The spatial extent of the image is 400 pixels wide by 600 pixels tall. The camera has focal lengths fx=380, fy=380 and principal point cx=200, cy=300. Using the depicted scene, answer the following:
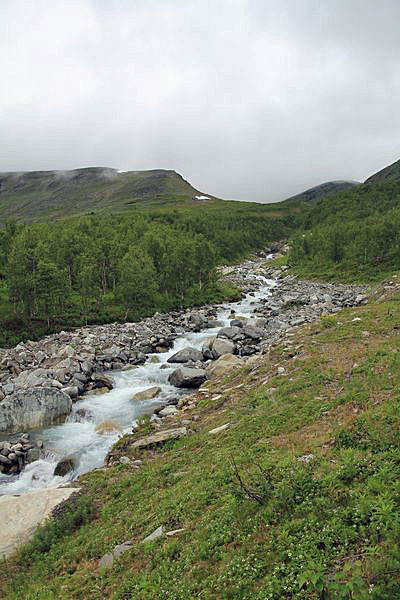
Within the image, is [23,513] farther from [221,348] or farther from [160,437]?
[221,348]

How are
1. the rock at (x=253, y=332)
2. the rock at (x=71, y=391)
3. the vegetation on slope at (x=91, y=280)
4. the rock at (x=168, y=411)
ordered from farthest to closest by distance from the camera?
the vegetation on slope at (x=91, y=280) < the rock at (x=253, y=332) < the rock at (x=71, y=391) < the rock at (x=168, y=411)

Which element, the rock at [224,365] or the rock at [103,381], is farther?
the rock at [103,381]

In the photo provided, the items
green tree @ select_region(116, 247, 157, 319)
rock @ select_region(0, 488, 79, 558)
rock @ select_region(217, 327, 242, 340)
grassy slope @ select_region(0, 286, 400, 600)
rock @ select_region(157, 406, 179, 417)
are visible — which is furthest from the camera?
green tree @ select_region(116, 247, 157, 319)

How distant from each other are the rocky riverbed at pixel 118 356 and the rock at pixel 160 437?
3.70 m

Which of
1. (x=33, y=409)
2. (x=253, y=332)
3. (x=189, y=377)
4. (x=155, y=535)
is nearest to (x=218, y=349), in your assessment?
(x=253, y=332)

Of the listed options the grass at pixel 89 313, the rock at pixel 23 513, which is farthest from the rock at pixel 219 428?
the grass at pixel 89 313

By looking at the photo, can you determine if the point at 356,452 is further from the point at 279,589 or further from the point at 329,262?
the point at 329,262

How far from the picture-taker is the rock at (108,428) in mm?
24531

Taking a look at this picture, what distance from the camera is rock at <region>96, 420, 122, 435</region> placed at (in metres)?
24.5

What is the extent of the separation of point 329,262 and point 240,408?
8284cm

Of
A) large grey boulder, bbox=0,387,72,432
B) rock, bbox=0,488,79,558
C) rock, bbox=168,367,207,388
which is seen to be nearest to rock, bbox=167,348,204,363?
rock, bbox=168,367,207,388

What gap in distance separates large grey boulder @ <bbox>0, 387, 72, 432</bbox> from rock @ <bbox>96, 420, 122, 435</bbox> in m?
4.00

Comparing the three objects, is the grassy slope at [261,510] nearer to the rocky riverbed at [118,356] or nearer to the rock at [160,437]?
the rock at [160,437]

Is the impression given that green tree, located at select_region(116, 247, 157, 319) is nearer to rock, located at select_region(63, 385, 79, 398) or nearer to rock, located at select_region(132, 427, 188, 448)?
rock, located at select_region(63, 385, 79, 398)
